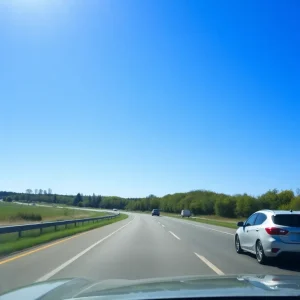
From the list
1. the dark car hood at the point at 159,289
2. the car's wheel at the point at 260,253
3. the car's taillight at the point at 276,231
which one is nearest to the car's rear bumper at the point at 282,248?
the car's taillight at the point at 276,231

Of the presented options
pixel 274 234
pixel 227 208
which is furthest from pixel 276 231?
pixel 227 208

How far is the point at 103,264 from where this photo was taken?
11797 millimetres

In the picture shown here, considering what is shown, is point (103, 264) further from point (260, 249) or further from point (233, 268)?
point (260, 249)

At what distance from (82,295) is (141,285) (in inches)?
41.8

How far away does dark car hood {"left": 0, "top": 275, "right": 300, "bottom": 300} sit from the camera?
4.55m

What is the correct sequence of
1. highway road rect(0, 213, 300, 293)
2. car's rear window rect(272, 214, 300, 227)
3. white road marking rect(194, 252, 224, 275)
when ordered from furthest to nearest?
car's rear window rect(272, 214, 300, 227)
white road marking rect(194, 252, 224, 275)
highway road rect(0, 213, 300, 293)

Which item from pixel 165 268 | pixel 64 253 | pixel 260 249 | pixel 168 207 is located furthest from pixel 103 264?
pixel 168 207

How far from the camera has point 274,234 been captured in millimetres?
11781

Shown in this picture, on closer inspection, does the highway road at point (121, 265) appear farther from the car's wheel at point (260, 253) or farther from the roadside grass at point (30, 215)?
the roadside grass at point (30, 215)

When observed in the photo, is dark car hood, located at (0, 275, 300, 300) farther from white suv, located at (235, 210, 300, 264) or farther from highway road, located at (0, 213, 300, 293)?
white suv, located at (235, 210, 300, 264)

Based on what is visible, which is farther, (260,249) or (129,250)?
(129,250)

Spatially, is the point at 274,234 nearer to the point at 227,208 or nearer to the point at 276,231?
the point at 276,231

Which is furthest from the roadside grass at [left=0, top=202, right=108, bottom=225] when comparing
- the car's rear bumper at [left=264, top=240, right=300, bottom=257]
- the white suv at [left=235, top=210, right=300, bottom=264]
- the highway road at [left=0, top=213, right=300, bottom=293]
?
the car's rear bumper at [left=264, top=240, right=300, bottom=257]

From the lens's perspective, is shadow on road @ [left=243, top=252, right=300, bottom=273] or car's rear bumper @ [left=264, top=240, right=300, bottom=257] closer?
shadow on road @ [left=243, top=252, right=300, bottom=273]
